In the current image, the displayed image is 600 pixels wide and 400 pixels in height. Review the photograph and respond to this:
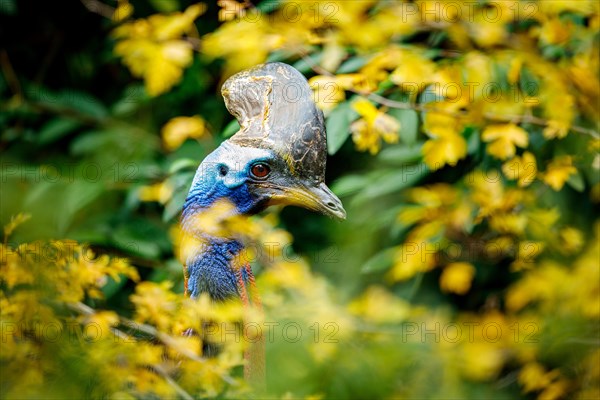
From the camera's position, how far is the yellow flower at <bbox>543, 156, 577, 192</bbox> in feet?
8.67

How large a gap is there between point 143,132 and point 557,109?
192 centimetres

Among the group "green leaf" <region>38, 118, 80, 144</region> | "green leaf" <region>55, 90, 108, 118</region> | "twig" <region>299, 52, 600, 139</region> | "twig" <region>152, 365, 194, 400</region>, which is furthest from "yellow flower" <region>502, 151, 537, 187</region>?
"green leaf" <region>38, 118, 80, 144</region>

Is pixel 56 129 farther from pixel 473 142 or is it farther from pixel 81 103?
pixel 473 142

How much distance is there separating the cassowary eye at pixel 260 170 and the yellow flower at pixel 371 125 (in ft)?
1.74

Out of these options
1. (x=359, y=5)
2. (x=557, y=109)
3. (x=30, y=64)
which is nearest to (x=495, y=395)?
(x=557, y=109)

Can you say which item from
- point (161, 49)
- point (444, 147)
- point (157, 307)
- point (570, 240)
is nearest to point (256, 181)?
point (157, 307)

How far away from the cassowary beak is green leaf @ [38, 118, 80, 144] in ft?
7.13

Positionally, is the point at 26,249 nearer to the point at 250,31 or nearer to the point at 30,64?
the point at 250,31

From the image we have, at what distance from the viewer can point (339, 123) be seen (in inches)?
103

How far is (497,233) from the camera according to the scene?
10.5 feet

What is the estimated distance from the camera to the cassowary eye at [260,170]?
188cm

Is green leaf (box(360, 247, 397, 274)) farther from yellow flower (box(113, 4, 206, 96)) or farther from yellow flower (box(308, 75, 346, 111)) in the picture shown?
yellow flower (box(113, 4, 206, 96))

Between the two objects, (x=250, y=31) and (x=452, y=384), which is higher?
(x=250, y=31)

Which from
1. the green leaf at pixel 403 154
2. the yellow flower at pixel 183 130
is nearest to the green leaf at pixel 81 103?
the yellow flower at pixel 183 130
